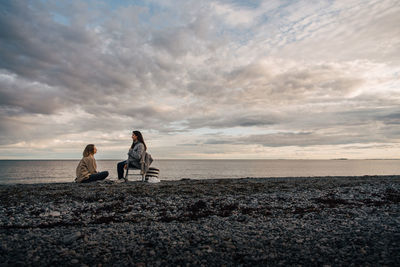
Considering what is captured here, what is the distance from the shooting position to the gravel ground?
5262 millimetres

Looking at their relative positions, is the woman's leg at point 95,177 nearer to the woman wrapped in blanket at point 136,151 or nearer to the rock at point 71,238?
the woman wrapped in blanket at point 136,151

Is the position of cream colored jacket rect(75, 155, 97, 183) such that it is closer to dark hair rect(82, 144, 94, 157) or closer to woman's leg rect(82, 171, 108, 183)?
woman's leg rect(82, 171, 108, 183)

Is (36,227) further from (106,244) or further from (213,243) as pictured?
(213,243)

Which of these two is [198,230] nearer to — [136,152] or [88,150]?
[136,152]

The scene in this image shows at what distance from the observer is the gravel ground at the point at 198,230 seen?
17.3 feet

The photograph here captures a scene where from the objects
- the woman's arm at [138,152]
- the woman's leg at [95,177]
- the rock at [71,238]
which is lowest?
the rock at [71,238]

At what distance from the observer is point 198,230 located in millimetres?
7254

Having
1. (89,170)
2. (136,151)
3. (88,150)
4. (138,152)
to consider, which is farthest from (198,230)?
(89,170)

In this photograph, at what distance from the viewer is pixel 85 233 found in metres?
6.95

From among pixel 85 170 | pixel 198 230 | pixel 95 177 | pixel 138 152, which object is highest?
pixel 138 152

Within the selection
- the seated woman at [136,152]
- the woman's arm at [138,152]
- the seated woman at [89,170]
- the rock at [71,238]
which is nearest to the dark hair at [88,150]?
the seated woman at [89,170]

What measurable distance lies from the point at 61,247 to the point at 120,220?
2.85m

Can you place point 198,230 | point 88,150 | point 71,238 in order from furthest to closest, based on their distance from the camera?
point 88,150, point 198,230, point 71,238

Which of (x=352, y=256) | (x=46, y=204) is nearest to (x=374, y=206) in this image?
(x=352, y=256)
